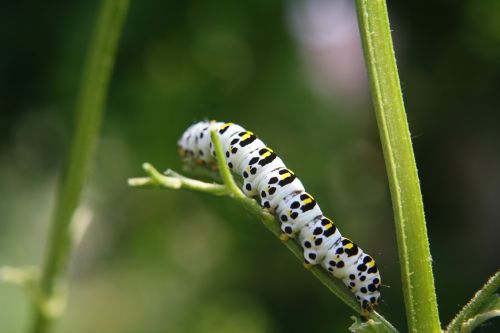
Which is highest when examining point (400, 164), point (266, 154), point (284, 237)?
point (400, 164)

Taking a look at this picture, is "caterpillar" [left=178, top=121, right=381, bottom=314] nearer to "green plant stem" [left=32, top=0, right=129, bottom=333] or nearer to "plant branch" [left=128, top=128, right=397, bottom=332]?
"plant branch" [left=128, top=128, right=397, bottom=332]

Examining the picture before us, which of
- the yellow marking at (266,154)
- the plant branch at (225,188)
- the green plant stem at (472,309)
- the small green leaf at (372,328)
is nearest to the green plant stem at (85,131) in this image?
the yellow marking at (266,154)

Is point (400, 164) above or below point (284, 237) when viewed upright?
above

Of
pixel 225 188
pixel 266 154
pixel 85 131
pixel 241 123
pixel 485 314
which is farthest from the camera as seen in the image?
pixel 241 123

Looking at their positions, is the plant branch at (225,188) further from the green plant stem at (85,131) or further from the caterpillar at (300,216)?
the green plant stem at (85,131)

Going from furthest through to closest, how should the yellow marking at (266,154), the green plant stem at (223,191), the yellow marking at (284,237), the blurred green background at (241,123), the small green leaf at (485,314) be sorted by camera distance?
the blurred green background at (241,123) < the yellow marking at (266,154) < the yellow marking at (284,237) < the green plant stem at (223,191) < the small green leaf at (485,314)

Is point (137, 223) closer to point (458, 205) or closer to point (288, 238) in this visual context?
point (458, 205)

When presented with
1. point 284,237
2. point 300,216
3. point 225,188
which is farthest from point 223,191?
point 300,216

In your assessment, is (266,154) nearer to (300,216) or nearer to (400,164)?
(300,216)
